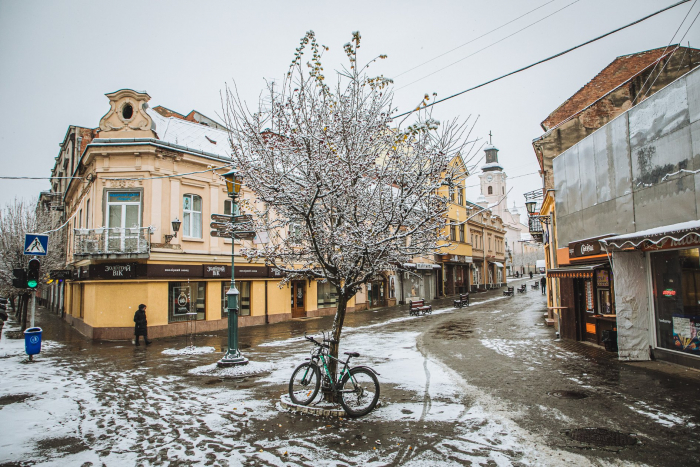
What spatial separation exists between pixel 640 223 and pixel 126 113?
19.5 metres

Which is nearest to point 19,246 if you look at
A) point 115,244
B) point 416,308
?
point 115,244

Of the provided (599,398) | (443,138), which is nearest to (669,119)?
(443,138)

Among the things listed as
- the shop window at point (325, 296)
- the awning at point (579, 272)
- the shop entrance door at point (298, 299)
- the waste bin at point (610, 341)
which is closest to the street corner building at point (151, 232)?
the shop entrance door at point (298, 299)

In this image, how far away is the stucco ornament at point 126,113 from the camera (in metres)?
18.7

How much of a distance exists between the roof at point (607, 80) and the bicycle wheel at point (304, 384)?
52.8 feet

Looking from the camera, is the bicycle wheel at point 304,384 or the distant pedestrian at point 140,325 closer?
the bicycle wheel at point 304,384

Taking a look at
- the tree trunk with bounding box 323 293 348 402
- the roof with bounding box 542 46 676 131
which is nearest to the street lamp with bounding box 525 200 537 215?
the roof with bounding box 542 46 676 131

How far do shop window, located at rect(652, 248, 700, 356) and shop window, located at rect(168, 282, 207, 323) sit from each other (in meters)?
16.7

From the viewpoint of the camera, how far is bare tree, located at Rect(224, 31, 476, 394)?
701cm

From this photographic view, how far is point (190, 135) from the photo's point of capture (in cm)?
2194

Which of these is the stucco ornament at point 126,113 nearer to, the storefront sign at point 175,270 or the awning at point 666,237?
the storefront sign at point 175,270

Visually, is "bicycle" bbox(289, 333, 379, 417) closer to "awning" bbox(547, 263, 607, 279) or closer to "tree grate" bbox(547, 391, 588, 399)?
"tree grate" bbox(547, 391, 588, 399)

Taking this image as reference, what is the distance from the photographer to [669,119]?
919 cm

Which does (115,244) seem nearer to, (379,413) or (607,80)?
(379,413)
